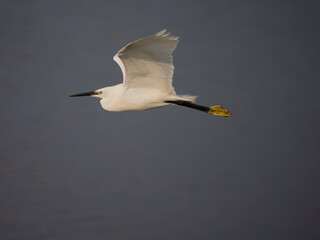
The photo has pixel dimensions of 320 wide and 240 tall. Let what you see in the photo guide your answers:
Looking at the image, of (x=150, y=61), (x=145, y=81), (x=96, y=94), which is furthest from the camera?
(x=96, y=94)

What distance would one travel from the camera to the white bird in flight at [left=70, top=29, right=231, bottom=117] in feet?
11.2

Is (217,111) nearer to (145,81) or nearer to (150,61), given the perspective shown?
(145,81)

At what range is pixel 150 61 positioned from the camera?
3529mm

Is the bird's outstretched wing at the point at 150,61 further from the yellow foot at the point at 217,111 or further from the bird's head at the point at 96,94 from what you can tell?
the yellow foot at the point at 217,111

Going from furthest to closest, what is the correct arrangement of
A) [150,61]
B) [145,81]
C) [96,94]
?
1. [96,94]
2. [145,81]
3. [150,61]

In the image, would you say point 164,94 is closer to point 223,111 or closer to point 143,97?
point 143,97

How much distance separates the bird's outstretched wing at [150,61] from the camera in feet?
10.8

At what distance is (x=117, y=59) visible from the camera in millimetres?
3730

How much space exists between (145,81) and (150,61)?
0.25 m

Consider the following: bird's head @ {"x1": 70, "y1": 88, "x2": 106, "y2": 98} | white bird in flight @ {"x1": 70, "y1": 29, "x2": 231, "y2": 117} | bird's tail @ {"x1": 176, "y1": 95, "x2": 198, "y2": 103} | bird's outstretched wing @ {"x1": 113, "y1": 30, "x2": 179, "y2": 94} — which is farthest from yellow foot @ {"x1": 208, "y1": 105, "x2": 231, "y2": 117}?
bird's head @ {"x1": 70, "y1": 88, "x2": 106, "y2": 98}

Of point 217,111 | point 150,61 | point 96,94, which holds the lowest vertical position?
point 217,111

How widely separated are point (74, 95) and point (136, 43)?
113 centimetres

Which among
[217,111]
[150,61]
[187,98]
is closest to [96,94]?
[150,61]

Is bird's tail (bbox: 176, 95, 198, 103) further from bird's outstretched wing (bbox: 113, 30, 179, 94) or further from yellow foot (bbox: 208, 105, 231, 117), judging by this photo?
yellow foot (bbox: 208, 105, 231, 117)
